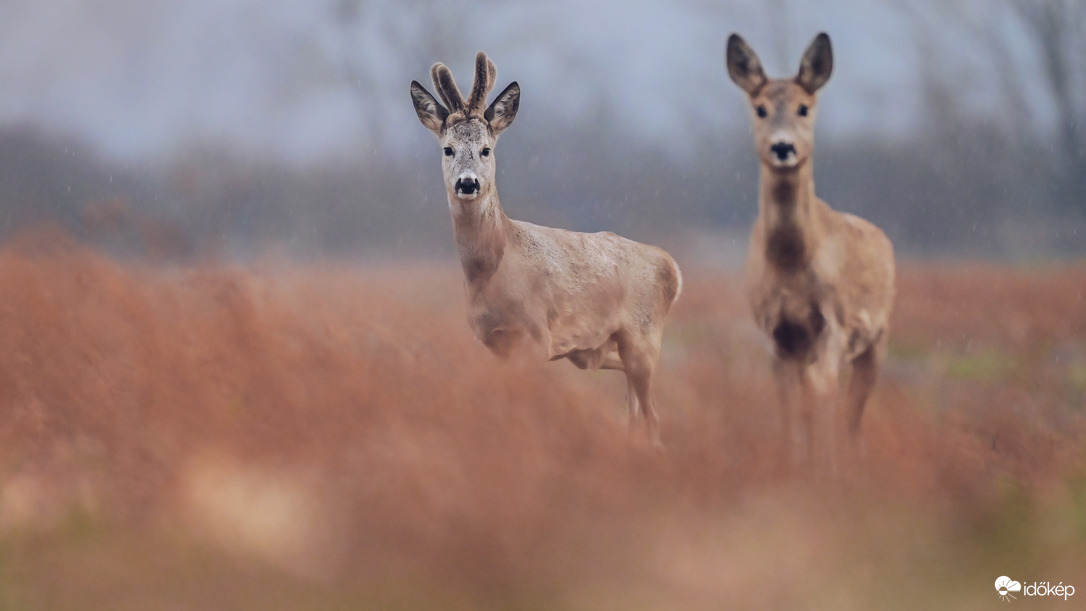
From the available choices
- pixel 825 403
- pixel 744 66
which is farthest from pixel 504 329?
pixel 744 66

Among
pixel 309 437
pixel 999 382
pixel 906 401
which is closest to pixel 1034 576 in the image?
pixel 906 401

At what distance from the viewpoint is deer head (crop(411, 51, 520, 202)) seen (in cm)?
532

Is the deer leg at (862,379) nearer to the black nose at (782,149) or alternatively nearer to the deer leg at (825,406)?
the deer leg at (825,406)

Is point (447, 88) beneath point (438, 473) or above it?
above

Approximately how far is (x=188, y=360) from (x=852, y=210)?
4.09 m

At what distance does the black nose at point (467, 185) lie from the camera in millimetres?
5156

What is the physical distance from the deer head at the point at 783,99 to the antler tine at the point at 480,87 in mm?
1351

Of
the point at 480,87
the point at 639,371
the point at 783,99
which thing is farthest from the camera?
the point at 639,371

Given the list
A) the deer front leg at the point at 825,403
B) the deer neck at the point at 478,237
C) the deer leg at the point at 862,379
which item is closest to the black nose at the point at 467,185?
the deer neck at the point at 478,237

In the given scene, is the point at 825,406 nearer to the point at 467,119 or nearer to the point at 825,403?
the point at 825,403

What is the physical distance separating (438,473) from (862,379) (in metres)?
2.27

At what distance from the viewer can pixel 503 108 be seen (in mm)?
5504

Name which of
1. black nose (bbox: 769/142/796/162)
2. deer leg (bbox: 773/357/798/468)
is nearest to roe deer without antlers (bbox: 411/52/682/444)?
deer leg (bbox: 773/357/798/468)

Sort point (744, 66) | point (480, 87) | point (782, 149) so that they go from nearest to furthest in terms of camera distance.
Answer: point (782, 149) < point (744, 66) < point (480, 87)
